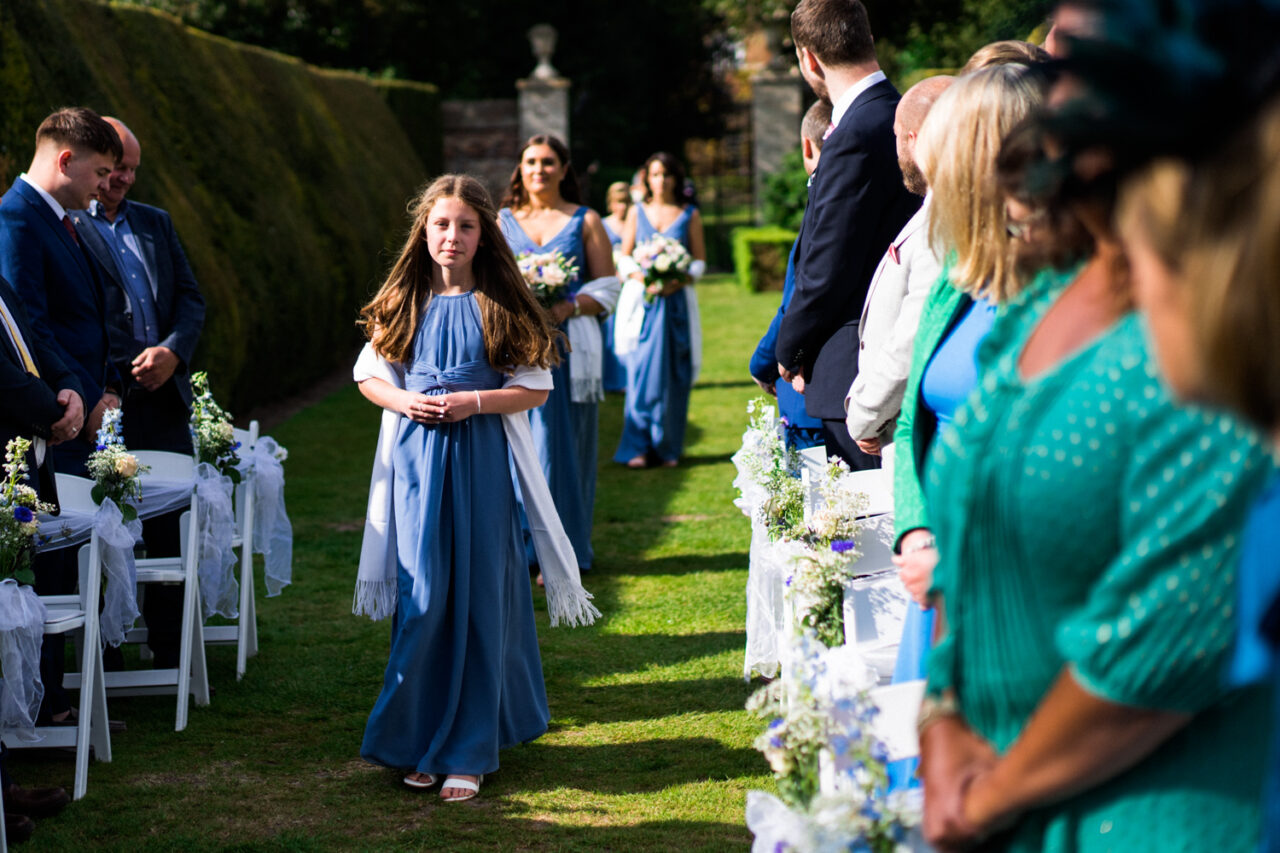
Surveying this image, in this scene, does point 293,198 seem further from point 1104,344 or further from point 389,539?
point 1104,344

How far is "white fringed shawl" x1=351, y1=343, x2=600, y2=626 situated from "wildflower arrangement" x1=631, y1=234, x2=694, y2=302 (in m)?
5.80

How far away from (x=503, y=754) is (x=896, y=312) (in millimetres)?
2314

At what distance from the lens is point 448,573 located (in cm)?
431

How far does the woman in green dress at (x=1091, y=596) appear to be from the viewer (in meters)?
1.35

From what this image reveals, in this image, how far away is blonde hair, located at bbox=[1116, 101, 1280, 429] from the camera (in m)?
1.08

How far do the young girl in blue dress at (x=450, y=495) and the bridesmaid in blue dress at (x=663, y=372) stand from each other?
562 cm

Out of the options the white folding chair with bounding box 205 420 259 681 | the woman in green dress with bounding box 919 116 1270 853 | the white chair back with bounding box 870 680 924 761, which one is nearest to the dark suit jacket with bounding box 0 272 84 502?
the white folding chair with bounding box 205 420 259 681

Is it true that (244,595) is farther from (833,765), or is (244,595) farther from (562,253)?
(833,765)

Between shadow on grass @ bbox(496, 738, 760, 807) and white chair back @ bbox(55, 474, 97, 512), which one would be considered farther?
white chair back @ bbox(55, 474, 97, 512)

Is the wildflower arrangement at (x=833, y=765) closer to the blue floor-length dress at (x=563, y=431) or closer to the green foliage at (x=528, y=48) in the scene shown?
the blue floor-length dress at (x=563, y=431)

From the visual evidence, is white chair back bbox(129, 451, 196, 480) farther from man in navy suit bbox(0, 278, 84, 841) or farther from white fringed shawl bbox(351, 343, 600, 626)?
white fringed shawl bbox(351, 343, 600, 626)

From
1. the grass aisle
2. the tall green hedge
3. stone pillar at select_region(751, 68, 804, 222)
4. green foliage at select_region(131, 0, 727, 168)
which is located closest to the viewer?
the grass aisle

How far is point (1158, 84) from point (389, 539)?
3.56 meters

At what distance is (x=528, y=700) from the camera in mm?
4547
